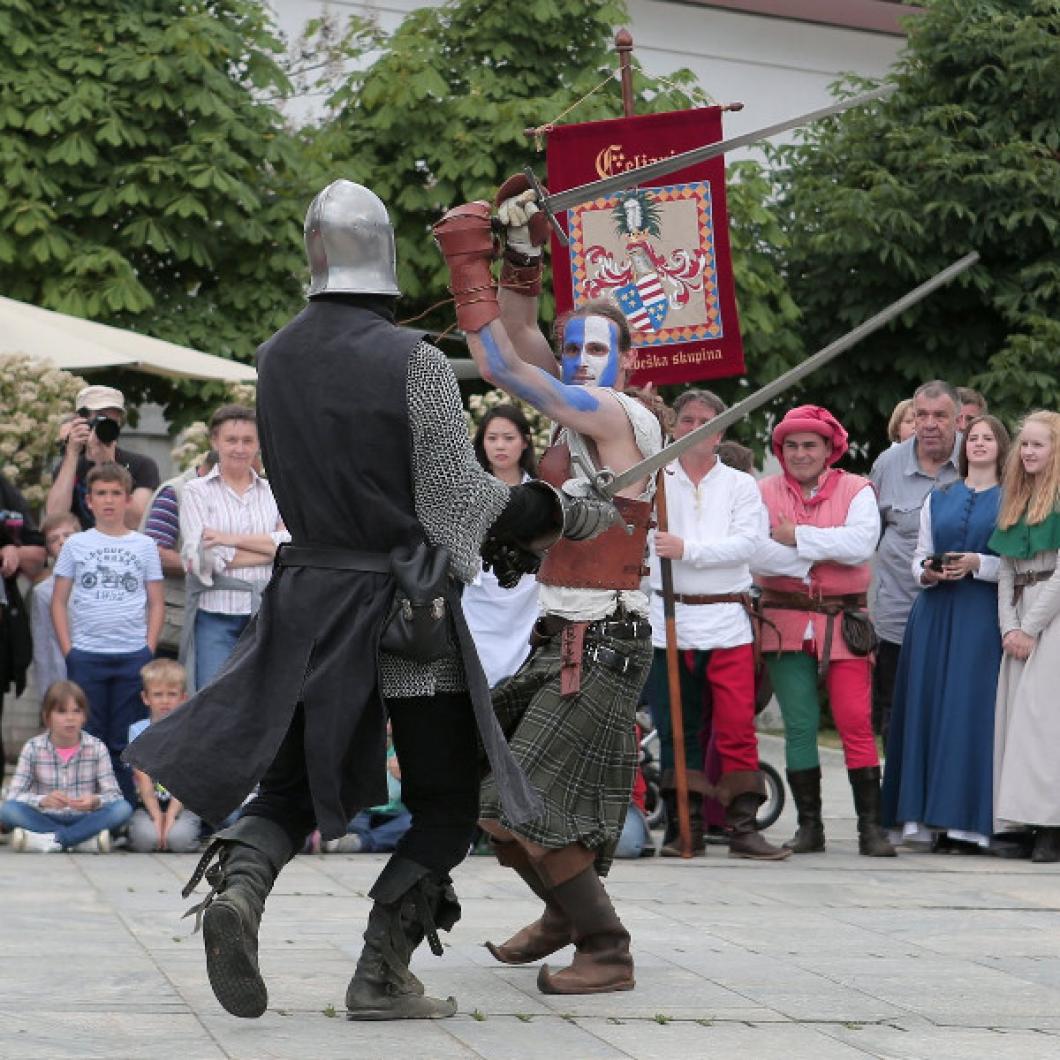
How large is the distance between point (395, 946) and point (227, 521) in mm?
4632

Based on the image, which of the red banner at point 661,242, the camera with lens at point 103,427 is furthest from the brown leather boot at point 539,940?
the camera with lens at point 103,427

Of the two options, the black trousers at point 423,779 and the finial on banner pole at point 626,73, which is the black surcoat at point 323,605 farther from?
the finial on banner pole at point 626,73

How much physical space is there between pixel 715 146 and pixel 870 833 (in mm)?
4239

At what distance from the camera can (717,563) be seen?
9148mm

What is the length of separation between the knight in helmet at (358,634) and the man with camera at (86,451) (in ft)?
17.4

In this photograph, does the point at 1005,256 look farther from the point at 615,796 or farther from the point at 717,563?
the point at 615,796

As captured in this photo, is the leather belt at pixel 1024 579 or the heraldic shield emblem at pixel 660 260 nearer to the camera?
the heraldic shield emblem at pixel 660 260

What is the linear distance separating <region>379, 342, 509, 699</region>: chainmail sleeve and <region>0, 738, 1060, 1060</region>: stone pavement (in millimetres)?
795

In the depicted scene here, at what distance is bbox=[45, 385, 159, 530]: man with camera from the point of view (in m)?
10.5

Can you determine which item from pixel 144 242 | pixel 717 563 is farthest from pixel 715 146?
pixel 144 242

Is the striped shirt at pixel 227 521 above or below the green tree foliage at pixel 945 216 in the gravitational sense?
below

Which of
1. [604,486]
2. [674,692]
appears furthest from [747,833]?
[604,486]

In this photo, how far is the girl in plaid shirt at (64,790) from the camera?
29.9 ft

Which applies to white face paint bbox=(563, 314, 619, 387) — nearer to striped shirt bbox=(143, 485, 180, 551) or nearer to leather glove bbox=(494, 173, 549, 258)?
leather glove bbox=(494, 173, 549, 258)
